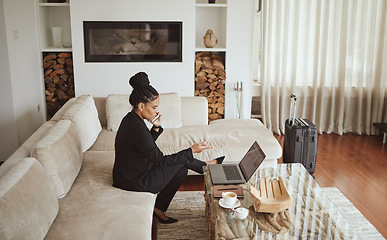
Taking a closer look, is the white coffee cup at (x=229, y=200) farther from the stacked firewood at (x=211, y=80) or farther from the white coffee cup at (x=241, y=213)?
the stacked firewood at (x=211, y=80)

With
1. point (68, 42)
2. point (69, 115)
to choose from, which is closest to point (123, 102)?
point (69, 115)

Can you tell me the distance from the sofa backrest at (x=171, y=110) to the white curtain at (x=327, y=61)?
1359 mm

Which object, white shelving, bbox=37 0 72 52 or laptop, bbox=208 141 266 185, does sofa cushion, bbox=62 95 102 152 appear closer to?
laptop, bbox=208 141 266 185

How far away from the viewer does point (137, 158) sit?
266cm

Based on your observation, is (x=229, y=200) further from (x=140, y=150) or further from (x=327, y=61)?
(x=327, y=61)

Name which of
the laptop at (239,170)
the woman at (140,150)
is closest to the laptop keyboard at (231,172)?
the laptop at (239,170)

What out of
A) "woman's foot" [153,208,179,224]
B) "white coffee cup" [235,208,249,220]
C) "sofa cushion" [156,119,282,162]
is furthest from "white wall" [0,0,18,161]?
"white coffee cup" [235,208,249,220]

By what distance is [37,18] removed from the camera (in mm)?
4789

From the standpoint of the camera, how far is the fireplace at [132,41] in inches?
187

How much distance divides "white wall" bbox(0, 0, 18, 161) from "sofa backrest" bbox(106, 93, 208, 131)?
3.18ft

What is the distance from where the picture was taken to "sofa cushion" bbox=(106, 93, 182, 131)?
3.96 meters

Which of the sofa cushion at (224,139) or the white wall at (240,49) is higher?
the white wall at (240,49)

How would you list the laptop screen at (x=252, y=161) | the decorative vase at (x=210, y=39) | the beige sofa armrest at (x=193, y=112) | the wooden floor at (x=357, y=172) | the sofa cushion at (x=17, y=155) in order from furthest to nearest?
1. the decorative vase at (x=210, y=39)
2. the beige sofa armrest at (x=193, y=112)
3. the wooden floor at (x=357, y=172)
4. the laptop screen at (x=252, y=161)
5. the sofa cushion at (x=17, y=155)

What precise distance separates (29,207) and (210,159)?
6.12ft
